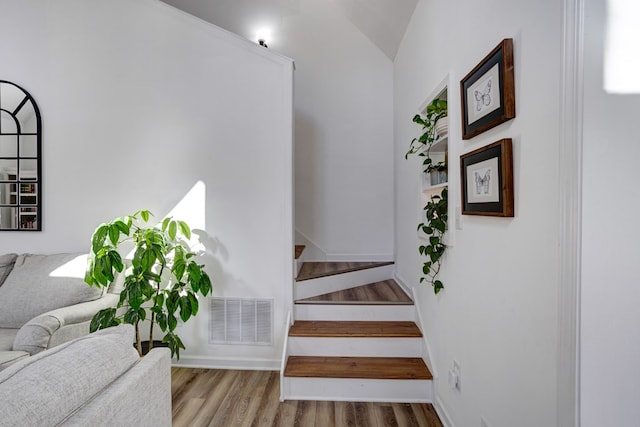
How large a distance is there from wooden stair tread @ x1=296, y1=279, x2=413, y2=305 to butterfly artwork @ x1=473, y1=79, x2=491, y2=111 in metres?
1.69

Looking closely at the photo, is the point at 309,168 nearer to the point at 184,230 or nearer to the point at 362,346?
the point at 184,230

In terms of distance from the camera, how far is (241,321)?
267cm

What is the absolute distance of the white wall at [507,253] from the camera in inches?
40.8

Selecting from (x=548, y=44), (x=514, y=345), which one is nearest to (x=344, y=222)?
(x=514, y=345)

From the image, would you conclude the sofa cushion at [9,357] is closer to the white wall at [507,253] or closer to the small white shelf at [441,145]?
the white wall at [507,253]

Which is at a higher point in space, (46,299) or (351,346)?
(46,299)

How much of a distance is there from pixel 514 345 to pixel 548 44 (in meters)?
1.03

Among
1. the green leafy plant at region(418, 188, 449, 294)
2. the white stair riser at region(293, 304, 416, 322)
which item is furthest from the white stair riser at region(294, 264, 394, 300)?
the green leafy plant at region(418, 188, 449, 294)

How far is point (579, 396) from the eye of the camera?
0.91 metres

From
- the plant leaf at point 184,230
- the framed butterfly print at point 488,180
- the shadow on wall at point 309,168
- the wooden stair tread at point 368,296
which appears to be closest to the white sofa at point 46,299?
the plant leaf at point 184,230

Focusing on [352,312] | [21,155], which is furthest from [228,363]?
[21,155]

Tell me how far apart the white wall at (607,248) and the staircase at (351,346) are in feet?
4.50

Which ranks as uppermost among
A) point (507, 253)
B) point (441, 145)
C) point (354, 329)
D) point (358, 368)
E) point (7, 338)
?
point (441, 145)

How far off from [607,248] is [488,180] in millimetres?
543
